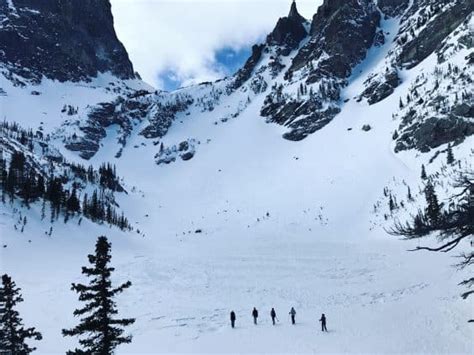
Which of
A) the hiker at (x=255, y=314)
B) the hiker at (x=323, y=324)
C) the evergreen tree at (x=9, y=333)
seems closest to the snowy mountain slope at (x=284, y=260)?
the hiker at (x=323, y=324)

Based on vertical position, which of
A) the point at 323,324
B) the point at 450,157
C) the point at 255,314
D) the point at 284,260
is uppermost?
the point at 450,157

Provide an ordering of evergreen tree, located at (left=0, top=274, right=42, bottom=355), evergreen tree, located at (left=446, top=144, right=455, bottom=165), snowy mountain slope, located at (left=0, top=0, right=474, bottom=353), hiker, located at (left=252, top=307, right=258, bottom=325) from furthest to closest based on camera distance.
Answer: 1. evergreen tree, located at (left=446, top=144, right=455, bottom=165)
2. hiker, located at (left=252, top=307, right=258, bottom=325)
3. snowy mountain slope, located at (left=0, top=0, right=474, bottom=353)
4. evergreen tree, located at (left=0, top=274, right=42, bottom=355)

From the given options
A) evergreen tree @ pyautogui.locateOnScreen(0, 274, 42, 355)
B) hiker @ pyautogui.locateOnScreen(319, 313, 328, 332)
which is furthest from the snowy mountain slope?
evergreen tree @ pyautogui.locateOnScreen(0, 274, 42, 355)

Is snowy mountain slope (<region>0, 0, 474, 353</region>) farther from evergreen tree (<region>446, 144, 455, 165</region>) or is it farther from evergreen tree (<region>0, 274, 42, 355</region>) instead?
evergreen tree (<region>0, 274, 42, 355</region>)

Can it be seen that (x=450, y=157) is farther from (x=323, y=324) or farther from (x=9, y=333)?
(x=9, y=333)

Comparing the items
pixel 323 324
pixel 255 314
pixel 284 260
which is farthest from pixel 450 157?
pixel 255 314

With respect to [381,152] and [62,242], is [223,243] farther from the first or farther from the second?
[381,152]

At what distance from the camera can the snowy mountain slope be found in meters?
27.0

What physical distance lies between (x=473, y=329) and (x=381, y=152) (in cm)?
11660

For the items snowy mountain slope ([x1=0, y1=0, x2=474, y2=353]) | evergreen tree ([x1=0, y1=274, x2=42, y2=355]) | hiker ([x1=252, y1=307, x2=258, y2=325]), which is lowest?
evergreen tree ([x1=0, y1=274, x2=42, y2=355])

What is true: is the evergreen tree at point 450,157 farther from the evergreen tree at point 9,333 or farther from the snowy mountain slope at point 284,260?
the evergreen tree at point 9,333

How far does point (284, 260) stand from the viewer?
6175 cm

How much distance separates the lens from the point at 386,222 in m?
89.0

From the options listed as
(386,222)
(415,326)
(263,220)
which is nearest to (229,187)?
(263,220)
